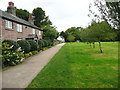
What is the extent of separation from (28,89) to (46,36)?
29082 mm

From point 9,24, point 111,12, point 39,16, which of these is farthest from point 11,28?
point 39,16

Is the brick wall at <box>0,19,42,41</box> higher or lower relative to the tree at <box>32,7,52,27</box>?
lower

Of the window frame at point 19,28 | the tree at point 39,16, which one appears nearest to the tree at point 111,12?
the window frame at point 19,28

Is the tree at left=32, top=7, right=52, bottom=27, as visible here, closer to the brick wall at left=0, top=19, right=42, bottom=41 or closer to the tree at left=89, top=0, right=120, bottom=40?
the brick wall at left=0, top=19, right=42, bottom=41

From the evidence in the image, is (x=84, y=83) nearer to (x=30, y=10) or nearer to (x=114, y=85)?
(x=114, y=85)

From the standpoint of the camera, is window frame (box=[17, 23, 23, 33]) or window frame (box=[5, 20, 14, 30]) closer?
window frame (box=[5, 20, 14, 30])

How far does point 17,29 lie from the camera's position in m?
17.3

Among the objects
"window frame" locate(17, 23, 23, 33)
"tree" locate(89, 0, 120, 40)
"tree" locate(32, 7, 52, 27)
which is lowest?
"tree" locate(89, 0, 120, 40)

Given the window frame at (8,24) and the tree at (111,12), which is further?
the window frame at (8,24)

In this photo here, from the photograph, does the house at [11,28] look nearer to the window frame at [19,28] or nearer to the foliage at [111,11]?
the window frame at [19,28]

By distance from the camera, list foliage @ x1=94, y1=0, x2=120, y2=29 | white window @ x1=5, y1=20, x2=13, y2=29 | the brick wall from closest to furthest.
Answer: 1. foliage @ x1=94, y1=0, x2=120, y2=29
2. the brick wall
3. white window @ x1=5, y1=20, x2=13, y2=29

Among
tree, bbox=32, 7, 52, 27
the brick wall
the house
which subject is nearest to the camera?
the house

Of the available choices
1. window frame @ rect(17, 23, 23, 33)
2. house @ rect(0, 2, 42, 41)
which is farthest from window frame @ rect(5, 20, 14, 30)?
window frame @ rect(17, 23, 23, 33)

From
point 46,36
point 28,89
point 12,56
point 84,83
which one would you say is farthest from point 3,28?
point 46,36
